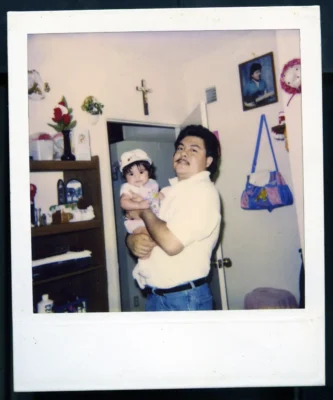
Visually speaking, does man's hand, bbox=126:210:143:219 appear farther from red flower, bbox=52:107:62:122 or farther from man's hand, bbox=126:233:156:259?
red flower, bbox=52:107:62:122

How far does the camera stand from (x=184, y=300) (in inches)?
49.1

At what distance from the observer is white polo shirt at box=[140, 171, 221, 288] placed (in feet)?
4.03

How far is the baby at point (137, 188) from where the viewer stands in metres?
1.23

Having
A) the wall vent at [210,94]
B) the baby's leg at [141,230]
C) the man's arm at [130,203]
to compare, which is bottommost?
the baby's leg at [141,230]

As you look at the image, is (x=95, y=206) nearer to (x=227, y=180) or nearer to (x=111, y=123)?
(x=111, y=123)

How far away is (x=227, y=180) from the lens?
1.23m

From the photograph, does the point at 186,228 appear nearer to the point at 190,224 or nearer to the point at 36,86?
the point at 190,224

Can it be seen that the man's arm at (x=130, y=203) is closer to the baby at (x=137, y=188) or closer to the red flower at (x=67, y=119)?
the baby at (x=137, y=188)

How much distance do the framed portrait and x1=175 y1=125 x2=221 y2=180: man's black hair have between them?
14cm

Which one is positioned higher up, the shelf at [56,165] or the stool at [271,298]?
the shelf at [56,165]

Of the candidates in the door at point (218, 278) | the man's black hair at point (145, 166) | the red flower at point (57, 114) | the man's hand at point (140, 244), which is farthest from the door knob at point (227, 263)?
the red flower at point (57, 114)

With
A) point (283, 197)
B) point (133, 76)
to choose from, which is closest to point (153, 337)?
point (283, 197)

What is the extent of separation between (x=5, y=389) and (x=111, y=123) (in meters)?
0.89

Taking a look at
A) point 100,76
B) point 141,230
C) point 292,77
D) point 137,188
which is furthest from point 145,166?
point 292,77
